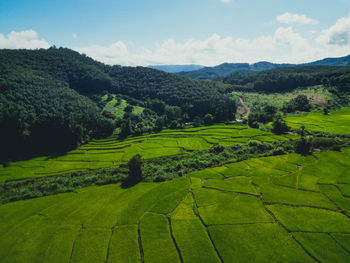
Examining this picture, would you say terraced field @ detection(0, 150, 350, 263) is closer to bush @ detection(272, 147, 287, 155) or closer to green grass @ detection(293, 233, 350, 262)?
green grass @ detection(293, 233, 350, 262)

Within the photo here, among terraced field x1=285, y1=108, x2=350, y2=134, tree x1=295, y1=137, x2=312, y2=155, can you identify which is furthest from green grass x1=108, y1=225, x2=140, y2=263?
terraced field x1=285, y1=108, x2=350, y2=134

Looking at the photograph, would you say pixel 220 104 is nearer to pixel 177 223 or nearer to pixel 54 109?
pixel 54 109

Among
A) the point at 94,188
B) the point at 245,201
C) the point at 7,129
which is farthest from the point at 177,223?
the point at 7,129

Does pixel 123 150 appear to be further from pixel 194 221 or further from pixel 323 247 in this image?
pixel 323 247

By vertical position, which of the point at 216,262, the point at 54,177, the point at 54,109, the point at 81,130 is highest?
the point at 54,109

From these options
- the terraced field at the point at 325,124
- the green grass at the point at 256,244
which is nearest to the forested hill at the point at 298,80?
the terraced field at the point at 325,124

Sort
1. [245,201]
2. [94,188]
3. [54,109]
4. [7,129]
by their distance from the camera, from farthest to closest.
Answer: [54,109] → [7,129] → [94,188] → [245,201]

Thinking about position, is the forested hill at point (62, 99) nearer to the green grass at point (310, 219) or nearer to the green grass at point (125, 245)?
the green grass at point (125, 245)
